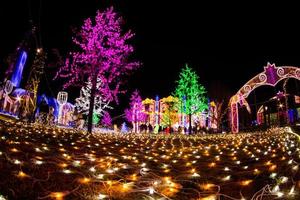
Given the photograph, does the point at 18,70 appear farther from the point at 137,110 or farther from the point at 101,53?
the point at 137,110

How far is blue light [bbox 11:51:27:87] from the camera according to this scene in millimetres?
24220

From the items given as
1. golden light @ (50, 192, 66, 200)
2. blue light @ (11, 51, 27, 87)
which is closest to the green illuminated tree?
blue light @ (11, 51, 27, 87)

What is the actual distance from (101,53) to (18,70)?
14903mm

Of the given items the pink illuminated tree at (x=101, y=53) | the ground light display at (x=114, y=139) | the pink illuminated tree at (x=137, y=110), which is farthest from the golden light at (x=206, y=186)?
the pink illuminated tree at (x=137, y=110)

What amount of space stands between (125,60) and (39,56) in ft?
19.4

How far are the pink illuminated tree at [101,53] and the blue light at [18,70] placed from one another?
40.5 ft

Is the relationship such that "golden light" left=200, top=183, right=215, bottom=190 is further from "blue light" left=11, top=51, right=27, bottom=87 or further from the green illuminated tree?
"blue light" left=11, top=51, right=27, bottom=87

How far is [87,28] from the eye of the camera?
14039mm

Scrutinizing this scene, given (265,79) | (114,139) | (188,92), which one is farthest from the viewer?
(188,92)

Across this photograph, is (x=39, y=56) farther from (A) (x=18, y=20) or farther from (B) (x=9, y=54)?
(B) (x=9, y=54)

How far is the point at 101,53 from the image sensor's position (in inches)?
533

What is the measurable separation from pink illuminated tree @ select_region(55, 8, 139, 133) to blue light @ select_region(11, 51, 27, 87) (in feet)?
40.5

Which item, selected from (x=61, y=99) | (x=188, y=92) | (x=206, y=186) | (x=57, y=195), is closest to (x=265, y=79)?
(x=188, y=92)

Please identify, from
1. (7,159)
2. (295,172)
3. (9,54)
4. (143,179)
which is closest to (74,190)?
(143,179)
